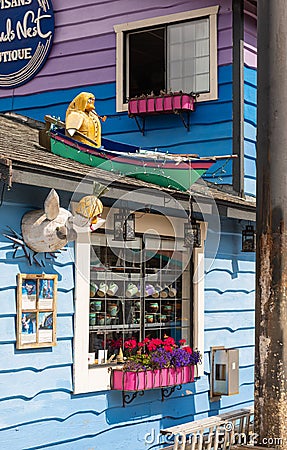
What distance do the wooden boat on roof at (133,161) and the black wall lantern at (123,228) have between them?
1.41 feet

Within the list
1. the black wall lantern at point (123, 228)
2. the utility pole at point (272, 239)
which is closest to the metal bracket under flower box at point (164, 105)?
the black wall lantern at point (123, 228)

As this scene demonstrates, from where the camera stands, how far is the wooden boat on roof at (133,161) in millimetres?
6687

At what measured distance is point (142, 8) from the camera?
9477 mm

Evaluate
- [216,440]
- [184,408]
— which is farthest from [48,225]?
[184,408]

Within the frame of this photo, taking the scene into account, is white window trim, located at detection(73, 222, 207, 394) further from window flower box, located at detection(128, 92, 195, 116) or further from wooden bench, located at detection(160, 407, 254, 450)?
window flower box, located at detection(128, 92, 195, 116)

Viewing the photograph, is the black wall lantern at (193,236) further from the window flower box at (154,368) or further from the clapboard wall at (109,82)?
the clapboard wall at (109,82)

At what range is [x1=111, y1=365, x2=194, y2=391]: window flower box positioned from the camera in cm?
671

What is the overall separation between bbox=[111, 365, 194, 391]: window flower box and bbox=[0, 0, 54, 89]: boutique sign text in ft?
15.1

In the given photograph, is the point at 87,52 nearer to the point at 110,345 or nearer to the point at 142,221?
the point at 142,221

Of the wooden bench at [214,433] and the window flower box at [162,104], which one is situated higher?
the window flower box at [162,104]

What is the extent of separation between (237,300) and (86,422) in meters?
2.70

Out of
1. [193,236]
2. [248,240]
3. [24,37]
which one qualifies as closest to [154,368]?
[193,236]

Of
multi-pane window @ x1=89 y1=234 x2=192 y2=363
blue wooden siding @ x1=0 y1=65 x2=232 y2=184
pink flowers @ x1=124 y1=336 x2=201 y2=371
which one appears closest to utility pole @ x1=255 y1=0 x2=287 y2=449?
pink flowers @ x1=124 y1=336 x2=201 y2=371

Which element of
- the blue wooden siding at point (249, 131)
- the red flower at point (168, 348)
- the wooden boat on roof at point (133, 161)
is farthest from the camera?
the blue wooden siding at point (249, 131)
